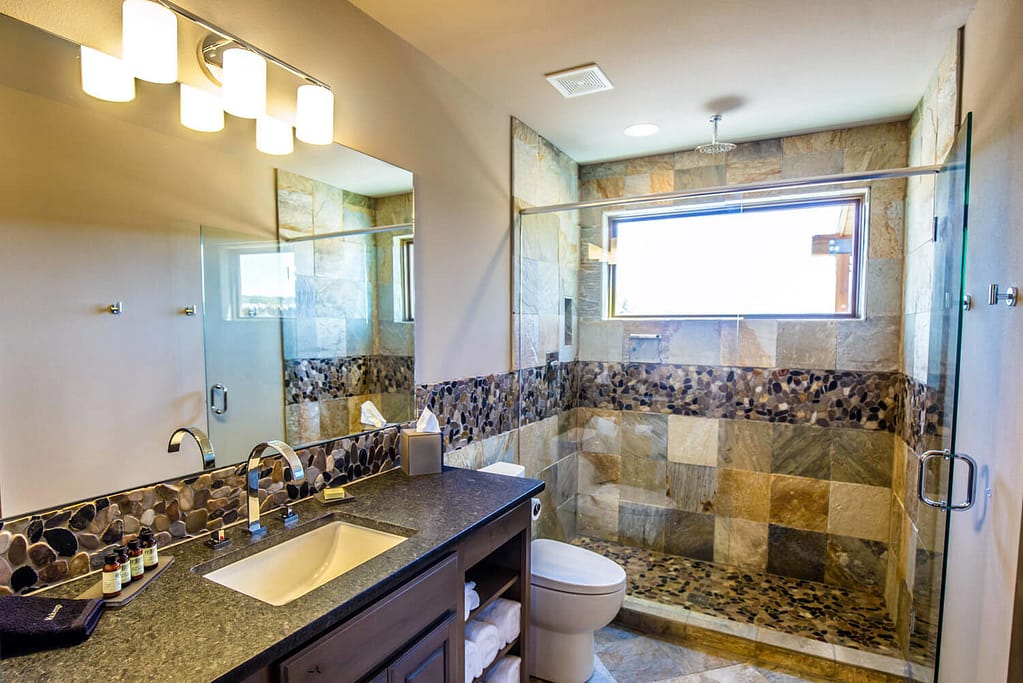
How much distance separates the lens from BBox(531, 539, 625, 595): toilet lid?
2096 mm

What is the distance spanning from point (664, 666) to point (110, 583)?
2206mm

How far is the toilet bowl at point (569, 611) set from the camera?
6.86ft

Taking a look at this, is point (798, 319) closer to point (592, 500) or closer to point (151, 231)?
point (592, 500)

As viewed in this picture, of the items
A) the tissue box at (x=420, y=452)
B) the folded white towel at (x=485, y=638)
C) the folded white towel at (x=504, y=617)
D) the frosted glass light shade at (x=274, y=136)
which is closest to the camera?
the frosted glass light shade at (x=274, y=136)

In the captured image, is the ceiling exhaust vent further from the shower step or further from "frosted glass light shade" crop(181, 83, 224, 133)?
the shower step

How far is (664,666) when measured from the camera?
232 cm

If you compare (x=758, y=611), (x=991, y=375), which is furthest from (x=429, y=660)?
(x=758, y=611)

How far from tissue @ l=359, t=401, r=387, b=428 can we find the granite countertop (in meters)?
0.36

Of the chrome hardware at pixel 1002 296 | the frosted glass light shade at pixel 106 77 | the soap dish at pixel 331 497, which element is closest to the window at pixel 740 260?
the chrome hardware at pixel 1002 296

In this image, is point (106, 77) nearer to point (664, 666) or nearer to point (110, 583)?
point (110, 583)

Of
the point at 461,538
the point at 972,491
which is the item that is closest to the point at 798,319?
the point at 972,491

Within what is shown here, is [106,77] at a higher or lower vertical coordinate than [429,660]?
higher

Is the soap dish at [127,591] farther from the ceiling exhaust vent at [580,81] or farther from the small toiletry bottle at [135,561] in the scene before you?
the ceiling exhaust vent at [580,81]

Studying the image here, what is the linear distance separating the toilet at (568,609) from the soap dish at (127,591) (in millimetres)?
1306
